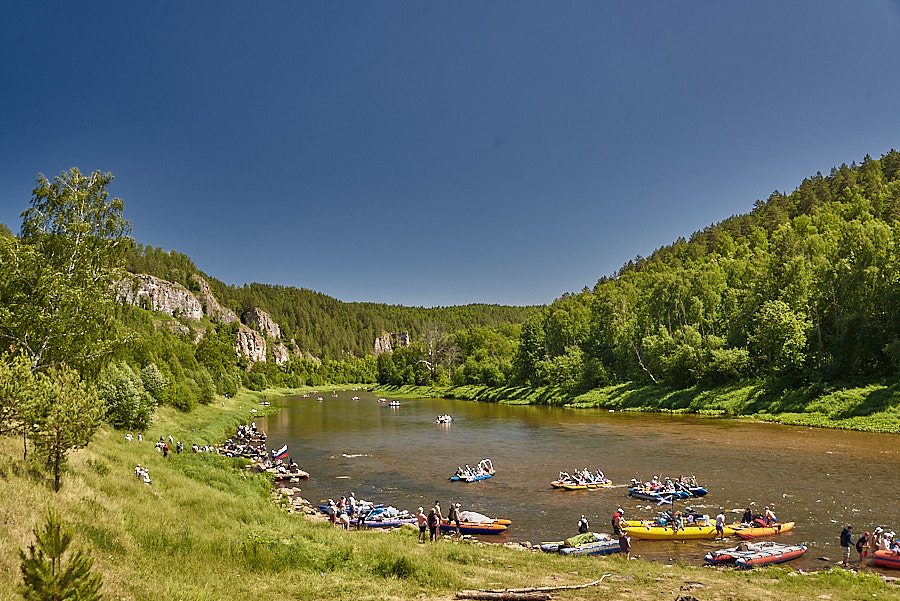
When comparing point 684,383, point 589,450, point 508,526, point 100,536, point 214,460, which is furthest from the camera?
point 684,383

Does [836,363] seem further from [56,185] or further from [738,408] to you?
[56,185]

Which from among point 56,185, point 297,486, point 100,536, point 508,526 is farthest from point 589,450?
point 56,185

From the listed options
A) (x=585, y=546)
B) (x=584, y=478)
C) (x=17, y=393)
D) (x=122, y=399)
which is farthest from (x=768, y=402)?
(x=17, y=393)

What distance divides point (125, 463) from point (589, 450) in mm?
37759

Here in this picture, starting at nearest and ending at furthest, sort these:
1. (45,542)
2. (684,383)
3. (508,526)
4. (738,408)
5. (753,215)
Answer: (45,542) → (508,526) → (738,408) → (684,383) → (753,215)

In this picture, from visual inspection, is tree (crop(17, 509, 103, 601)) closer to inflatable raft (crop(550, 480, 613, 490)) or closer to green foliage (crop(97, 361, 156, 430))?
inflatable raft (crop(550, 480, 613, 490))

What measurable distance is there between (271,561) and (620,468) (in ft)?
104

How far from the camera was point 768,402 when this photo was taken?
66.0 meters

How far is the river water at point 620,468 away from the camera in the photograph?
28.3 meters

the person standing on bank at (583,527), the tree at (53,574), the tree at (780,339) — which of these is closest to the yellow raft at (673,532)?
the person standing on bank at (583,527)

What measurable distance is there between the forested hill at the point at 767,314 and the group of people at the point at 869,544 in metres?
40.7

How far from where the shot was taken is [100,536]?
53.1 feet

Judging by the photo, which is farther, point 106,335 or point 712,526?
point 106,335

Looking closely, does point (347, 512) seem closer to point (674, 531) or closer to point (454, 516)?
point (454, 516)
